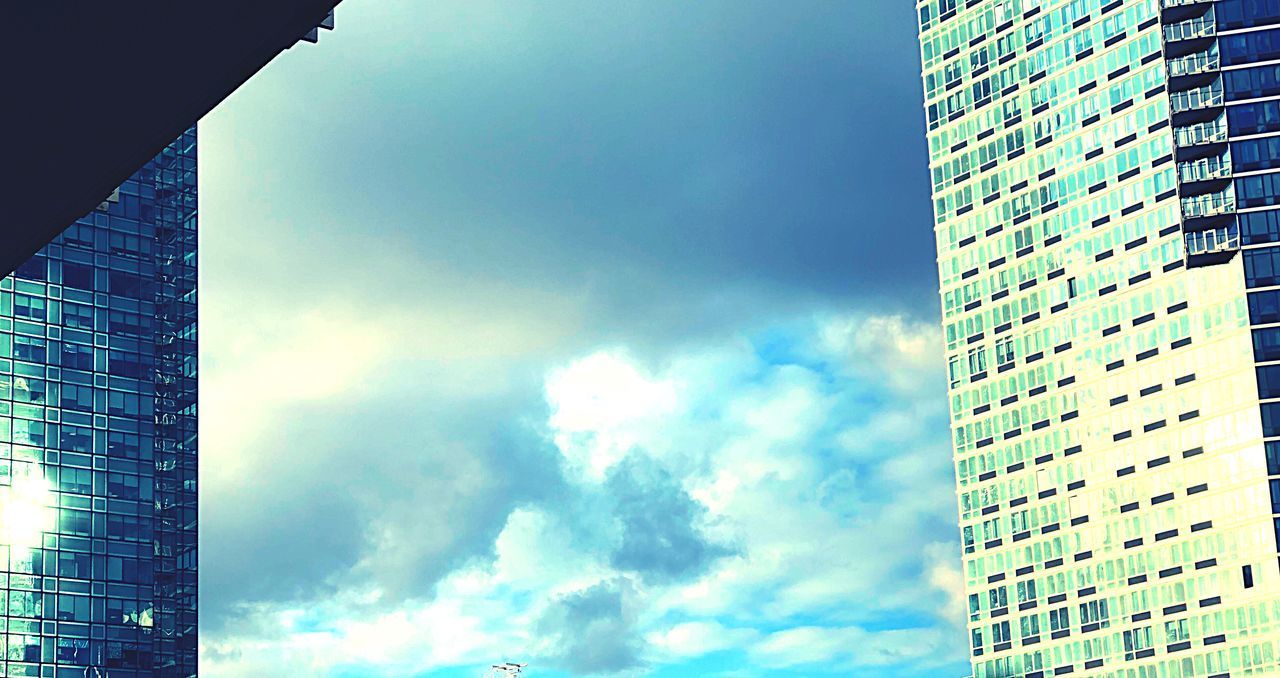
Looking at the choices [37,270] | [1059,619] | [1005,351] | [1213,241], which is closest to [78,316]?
[37,270]

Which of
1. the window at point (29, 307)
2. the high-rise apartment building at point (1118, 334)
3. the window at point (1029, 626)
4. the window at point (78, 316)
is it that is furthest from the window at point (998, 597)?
the window at point (29, 307)

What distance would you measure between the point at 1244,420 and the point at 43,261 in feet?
364

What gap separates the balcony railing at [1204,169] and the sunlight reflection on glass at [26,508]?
109m

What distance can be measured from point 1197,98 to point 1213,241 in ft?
47.9

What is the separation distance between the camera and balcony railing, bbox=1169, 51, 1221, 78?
164375 millimetres

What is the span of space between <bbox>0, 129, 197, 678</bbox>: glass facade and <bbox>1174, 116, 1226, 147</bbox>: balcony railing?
97115 millimetres

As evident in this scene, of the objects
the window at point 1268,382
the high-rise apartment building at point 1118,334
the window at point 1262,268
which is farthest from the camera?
the window at point 1262,268

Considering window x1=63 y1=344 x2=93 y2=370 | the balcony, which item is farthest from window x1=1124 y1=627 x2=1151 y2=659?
window x1=63 y1=344 x2=93 y2=370

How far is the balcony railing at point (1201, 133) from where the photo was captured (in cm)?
16212

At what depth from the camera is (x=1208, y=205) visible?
161000 mm

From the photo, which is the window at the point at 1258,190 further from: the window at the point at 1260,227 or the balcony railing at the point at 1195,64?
the balcony railing at the point at 1195,64

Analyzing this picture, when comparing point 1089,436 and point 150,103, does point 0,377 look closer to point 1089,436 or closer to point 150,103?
point 1089,436

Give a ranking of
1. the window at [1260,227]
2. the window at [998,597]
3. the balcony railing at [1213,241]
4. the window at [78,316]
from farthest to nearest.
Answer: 1. the window at [998,597]
2. the balcony railing at [1213,241]
3. the window at [1260,227]
4. the window at [78,316]

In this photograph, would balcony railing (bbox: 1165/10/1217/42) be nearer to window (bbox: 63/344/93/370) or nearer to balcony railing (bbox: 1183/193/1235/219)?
balcony railing (bbox: 1183/193/1235/219)
